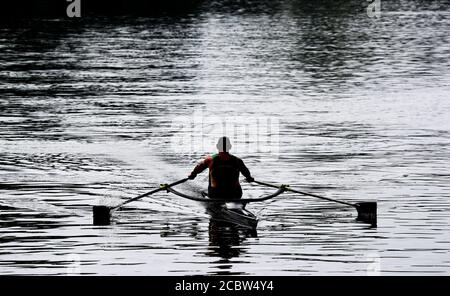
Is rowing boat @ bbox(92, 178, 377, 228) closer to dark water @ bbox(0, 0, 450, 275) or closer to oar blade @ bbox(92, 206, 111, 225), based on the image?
oar blade @ bbox(92, 206, 111, 225)

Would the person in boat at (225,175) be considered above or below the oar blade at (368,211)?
above

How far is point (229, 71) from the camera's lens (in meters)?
79.8

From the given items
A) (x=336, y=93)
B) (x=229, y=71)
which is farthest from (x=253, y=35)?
(x=336, y=93)

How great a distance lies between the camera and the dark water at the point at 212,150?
31.1m

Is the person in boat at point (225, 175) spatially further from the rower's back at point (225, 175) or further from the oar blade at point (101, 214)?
the oar blade at point (101, 214)

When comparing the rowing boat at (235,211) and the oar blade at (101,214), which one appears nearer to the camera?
the rowing boat at (235,211)

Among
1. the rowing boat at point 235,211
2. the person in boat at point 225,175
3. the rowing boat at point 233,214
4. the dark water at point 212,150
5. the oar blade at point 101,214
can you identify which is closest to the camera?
the dark water at point 212,150

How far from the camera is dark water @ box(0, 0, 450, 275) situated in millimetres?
31094

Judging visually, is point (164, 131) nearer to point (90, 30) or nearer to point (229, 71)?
point (229, 71)

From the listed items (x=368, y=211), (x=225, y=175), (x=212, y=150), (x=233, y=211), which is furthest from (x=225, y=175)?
(x=212, y=150)

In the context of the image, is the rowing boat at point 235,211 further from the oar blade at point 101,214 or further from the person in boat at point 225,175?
the person in boat at point 225,175

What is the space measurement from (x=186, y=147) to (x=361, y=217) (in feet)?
48.9

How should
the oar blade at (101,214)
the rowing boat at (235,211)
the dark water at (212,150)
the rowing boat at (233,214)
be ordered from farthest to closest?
1. the oar blade at (101,214)
2. the rowing boat at (235,211)
3. the rowing boat at (233,214)
4. the dark water at (212,150)

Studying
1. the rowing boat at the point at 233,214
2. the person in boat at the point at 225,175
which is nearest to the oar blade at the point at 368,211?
the rowing boat at the point at 233,214
